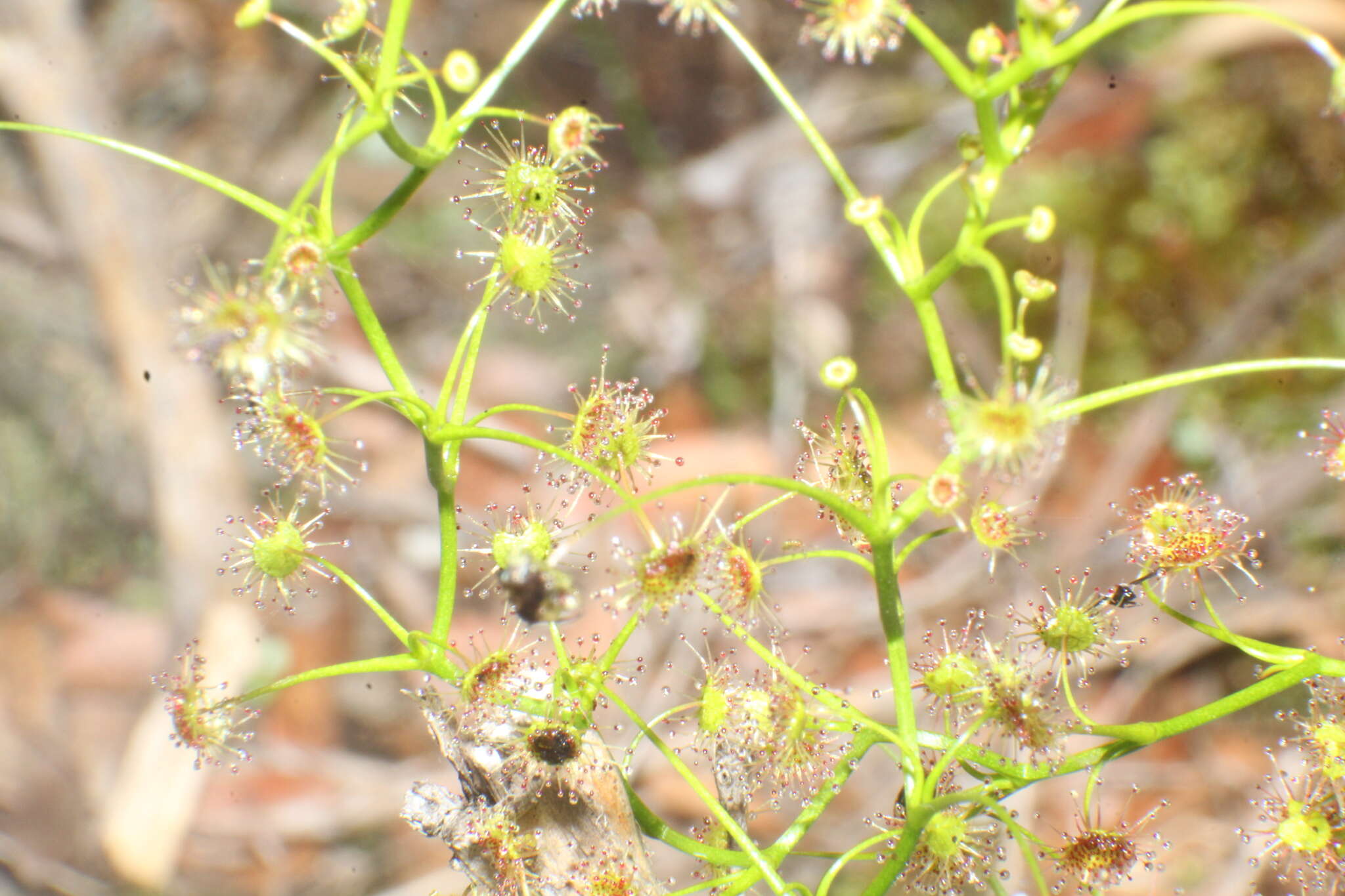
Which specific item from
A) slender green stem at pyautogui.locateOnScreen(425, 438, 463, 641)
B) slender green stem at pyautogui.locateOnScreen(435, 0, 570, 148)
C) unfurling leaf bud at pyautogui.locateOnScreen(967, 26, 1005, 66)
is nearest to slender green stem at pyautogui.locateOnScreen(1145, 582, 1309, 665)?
unfurling leaf bud at pyautogui.locateOnScreen(967, 26, 1005, 66)

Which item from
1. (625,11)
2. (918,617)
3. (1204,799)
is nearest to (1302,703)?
(1204,799)

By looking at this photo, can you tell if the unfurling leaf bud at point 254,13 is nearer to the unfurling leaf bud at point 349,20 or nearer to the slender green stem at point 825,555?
the unfurling leaf bud at point 349,20

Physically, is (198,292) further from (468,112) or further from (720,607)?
(720,607)

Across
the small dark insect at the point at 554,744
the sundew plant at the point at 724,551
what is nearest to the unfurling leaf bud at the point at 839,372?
the sundew plant at the point at 724,551

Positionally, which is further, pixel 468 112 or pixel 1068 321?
pixel 1068 321

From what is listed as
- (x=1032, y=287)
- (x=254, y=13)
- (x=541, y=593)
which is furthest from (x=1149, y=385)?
(x=254, y=13)

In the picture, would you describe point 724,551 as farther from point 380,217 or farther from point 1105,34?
point 1105,34
